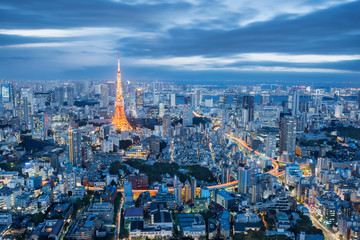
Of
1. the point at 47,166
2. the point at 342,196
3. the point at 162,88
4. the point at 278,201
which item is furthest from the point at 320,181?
the point at 162,88

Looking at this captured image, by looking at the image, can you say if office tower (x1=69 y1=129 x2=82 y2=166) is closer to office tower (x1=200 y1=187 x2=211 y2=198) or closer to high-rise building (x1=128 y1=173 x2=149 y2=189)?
high-rise building (x1=128 y1=173 x2=149 y2=189)

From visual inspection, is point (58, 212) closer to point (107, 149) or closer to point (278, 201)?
point (278, 201)

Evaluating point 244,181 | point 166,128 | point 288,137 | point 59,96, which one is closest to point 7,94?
point 59,96

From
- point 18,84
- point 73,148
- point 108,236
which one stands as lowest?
point 108,236

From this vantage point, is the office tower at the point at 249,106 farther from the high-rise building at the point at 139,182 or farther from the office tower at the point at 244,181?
the high-rise building at the point at 139,182

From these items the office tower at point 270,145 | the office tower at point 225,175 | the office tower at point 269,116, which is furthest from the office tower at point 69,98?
the office tower at point 225,175

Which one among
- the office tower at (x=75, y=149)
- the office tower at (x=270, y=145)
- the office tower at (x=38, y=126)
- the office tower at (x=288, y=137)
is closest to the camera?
the office tower at (x=75, y=149)

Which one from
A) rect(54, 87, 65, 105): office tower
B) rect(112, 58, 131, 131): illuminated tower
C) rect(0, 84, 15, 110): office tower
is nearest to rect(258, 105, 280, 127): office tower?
rect(112, 58, 131, 131): illuminated tower

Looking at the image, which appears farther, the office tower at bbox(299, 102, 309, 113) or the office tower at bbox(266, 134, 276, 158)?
the office tower at bbox(299, 102, 309, 113)

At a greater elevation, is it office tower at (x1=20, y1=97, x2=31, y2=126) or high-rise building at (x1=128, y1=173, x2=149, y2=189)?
office tower at (x1=20, y1=97, x2=31, y2=126)

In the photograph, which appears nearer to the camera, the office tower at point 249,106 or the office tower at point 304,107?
the office tower at point 249,106

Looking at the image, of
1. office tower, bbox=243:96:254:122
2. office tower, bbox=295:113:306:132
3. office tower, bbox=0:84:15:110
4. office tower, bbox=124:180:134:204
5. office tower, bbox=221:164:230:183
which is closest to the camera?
office tower, bbox=124:180:134:204
